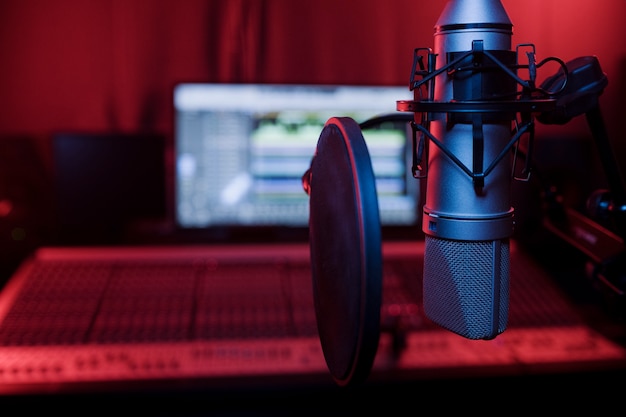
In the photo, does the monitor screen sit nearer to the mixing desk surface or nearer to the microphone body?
the mixing desk surface

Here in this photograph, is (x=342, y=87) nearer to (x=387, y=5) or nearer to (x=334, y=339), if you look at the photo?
(x=387, y=5)

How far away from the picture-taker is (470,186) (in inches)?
21.8

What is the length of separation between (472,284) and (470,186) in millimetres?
75

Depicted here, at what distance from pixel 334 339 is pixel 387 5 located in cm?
142

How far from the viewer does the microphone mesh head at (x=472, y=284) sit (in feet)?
1.86

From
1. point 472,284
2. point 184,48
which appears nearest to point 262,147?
point 184,48

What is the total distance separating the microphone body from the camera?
1.78 ft

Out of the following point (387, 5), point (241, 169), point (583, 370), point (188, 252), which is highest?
point (387, 5)

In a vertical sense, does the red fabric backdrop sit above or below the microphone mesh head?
above

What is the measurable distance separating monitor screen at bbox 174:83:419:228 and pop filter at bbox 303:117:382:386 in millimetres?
1038

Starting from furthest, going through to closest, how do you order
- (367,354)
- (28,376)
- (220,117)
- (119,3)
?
(119,3), (220,117), (28,376), (367,354)

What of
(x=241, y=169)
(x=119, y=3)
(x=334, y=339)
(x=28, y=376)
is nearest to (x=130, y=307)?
(x=28, y=376)

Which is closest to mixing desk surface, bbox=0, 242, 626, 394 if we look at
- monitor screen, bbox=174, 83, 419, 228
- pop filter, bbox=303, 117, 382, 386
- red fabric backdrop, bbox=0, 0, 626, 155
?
monitor screen, bbox=174, 83, 419, 228

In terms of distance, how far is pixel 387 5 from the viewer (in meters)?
1.85
